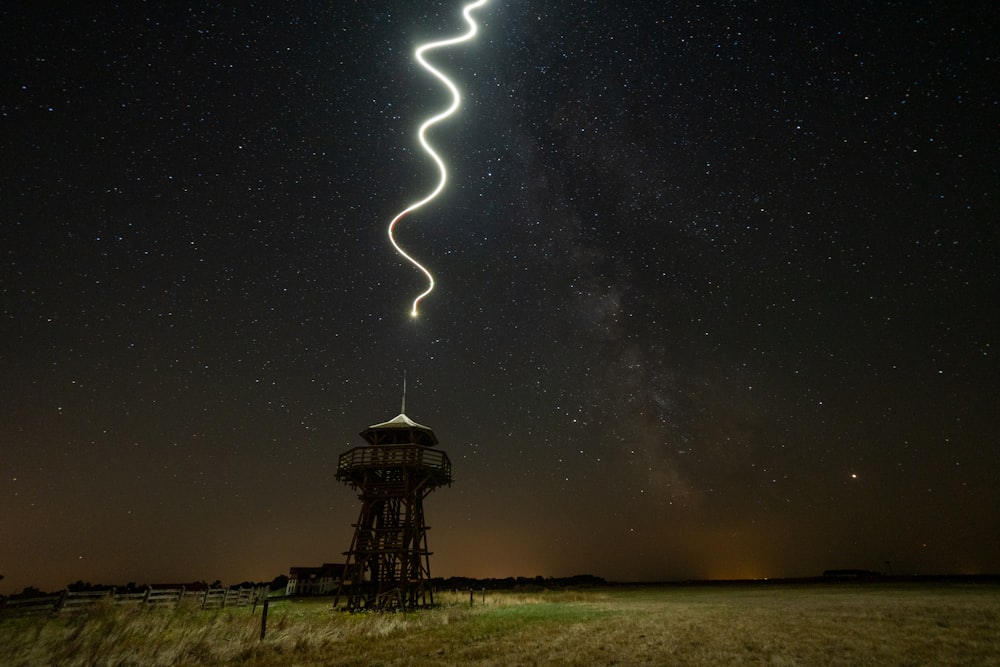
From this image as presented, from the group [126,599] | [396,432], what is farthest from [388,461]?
[126,599]

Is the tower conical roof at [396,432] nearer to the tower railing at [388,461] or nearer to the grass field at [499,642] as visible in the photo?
the tower railing at [388,461]

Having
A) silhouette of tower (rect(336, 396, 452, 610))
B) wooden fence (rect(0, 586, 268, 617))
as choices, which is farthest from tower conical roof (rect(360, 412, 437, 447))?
wooden fence (rect(0, 586, 268, 617))

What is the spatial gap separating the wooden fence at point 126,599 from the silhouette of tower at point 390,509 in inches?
202

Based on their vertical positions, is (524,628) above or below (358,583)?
below

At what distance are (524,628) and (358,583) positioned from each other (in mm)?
15513

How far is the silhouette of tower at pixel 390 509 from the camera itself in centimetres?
2923

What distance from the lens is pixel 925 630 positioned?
15578mm

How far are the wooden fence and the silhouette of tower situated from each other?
5.13 m

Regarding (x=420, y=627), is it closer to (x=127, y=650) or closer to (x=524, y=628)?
(x=524, y=628)

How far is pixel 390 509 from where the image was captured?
31016 millimetres

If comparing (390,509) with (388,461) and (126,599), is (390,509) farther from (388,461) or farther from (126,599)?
(126,599)

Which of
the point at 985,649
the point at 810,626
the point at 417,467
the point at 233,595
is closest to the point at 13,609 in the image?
the point at 233,595

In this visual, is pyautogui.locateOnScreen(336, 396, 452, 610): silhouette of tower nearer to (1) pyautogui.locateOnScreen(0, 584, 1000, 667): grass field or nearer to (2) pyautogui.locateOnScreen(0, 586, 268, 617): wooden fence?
(2) pyautogui.locateOnScreen(0, 586, 268, 617): wooden fence

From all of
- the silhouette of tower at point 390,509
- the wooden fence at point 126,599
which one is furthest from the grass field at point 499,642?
the silhouette of tower at point 390,509
